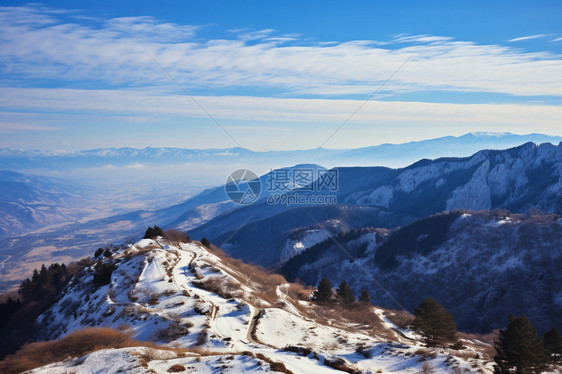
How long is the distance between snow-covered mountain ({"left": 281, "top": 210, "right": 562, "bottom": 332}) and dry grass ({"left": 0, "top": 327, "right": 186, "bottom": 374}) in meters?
83.5

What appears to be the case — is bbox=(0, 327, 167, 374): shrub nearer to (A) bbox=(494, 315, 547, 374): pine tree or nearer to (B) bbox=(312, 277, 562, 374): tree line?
(A) bbox=(494, 315, 547, 374): pine tree

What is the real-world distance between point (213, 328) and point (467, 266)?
90.0 metres

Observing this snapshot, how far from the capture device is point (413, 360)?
34.0m

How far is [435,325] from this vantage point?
4731cm

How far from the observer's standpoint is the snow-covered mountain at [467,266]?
296ft

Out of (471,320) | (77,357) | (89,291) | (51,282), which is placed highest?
(77,357)

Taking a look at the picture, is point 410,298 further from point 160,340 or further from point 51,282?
point 51,282

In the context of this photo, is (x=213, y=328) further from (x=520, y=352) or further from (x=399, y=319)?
(x=399, y=319)

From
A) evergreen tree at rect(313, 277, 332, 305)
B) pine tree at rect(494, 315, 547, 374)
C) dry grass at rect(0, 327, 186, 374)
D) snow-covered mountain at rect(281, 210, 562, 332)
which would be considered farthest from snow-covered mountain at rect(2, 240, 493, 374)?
snow-covered mountain at rect(281, 210, 562, 332)

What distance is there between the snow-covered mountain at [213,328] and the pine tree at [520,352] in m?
1.65

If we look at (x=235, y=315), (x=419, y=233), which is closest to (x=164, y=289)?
(x=235, y=315)

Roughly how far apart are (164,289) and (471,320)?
76.5 meters

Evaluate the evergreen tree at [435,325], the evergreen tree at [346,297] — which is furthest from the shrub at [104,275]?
the evergreen tree at [435,325]

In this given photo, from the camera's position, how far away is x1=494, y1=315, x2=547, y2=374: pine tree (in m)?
33.3
